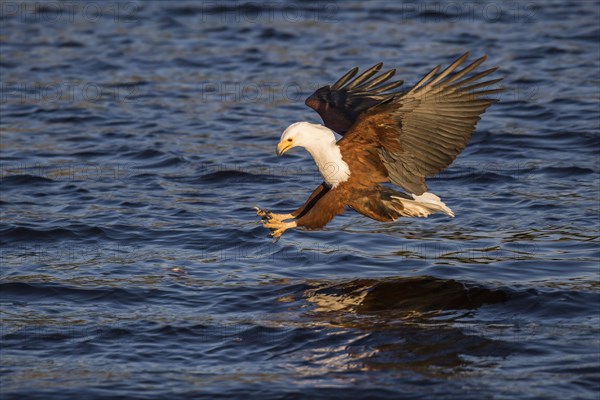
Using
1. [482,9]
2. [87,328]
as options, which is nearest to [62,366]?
[87,328]

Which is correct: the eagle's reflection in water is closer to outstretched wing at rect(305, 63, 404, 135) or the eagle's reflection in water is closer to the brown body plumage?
the brown body plumage

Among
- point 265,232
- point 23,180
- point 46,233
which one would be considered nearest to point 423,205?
point 265,232

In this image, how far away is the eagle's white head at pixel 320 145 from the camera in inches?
298

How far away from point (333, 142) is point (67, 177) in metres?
4.31

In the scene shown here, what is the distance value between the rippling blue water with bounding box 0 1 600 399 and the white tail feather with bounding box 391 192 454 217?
0.54 metres

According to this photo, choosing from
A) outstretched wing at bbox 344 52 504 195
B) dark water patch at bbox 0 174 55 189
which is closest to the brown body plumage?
outstretched wing at bbox 344 52 504 195

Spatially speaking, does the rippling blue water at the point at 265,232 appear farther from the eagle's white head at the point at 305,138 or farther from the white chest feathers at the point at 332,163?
the eagle's white head at the point at 305,138

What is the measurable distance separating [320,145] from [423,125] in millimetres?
747

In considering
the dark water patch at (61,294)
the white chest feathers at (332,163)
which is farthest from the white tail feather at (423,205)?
the dark water patch at (61,294)

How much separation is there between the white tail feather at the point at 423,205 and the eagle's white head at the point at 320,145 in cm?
55

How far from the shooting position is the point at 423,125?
24.3 feet

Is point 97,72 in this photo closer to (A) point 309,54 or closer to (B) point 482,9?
(A) point 309,54

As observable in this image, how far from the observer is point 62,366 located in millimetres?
6781

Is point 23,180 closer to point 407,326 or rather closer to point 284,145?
point 284,145
